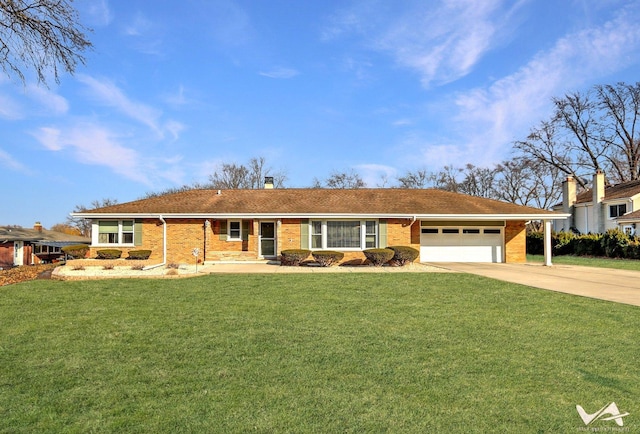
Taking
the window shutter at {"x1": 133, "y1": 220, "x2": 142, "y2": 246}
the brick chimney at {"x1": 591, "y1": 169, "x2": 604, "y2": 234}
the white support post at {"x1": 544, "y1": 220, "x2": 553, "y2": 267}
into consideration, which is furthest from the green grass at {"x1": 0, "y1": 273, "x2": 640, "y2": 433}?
the brick chimney at {"x1": 591, "y1": 169, "x2": 604, "y2": 234}

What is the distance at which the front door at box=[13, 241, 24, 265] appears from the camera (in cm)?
3241

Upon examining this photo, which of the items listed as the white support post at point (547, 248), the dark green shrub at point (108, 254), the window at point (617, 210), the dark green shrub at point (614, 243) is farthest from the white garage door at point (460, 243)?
the window at point (617, 210)

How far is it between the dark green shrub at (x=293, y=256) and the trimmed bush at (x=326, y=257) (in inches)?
15.6

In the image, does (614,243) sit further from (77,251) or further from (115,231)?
(77,251)

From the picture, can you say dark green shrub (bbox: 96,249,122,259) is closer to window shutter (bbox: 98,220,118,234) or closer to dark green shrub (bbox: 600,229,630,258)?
window shutter (bbox: 98,220,118,234)

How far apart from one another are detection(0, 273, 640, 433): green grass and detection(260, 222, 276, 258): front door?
10356 mm

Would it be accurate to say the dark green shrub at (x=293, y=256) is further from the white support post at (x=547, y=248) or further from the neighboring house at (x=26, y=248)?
the neighboring house at (x=26, y=248)

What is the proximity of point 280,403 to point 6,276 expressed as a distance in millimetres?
14908

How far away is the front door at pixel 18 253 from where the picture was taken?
32406 millimetres

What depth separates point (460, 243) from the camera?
2019 cm

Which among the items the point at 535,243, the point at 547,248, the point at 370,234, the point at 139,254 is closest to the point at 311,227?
the point at 370,234

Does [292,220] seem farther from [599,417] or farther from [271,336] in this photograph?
[599,417]

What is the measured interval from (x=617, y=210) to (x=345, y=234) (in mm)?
25274

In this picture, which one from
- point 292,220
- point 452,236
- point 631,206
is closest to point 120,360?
point 292,220
